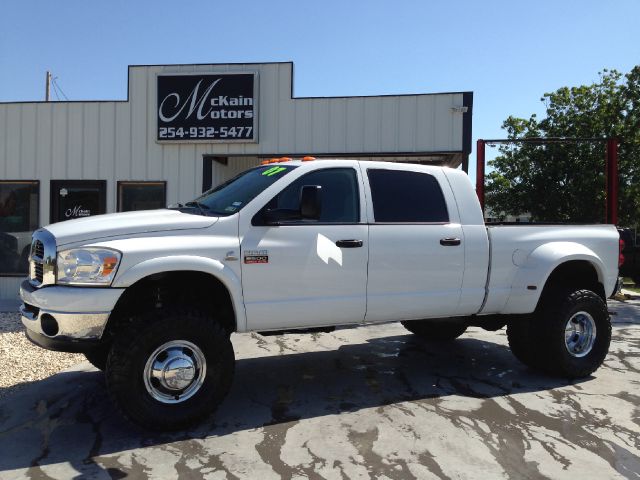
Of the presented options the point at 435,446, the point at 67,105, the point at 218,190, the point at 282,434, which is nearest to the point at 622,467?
the point at 435,446

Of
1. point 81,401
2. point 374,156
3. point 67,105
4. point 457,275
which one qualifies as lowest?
point 81,401

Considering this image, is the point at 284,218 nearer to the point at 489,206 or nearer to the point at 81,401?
the point at 81,401

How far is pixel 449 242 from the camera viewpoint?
4750mm

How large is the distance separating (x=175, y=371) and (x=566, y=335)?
3821mm

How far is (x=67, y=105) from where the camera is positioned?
10.7 m

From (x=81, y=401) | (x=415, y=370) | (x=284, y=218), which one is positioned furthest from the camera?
(x=415, y=370)

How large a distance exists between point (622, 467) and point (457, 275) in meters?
1.92

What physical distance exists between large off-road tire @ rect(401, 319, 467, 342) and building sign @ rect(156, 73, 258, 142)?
5.48m

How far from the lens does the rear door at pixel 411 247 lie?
4.49 m

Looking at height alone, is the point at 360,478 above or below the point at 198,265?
below

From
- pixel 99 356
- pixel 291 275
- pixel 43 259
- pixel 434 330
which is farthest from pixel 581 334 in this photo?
pixel 43 259

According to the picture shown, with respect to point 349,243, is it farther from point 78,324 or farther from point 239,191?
point 78,324

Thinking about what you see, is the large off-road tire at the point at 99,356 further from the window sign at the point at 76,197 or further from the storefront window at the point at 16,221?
the storefront window at the point at 16,221

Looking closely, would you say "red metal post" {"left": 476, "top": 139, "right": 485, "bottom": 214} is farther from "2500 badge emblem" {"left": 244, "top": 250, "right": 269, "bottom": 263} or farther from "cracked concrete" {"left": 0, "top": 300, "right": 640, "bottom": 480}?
"2500 badge emblem" {"left": 244, "top": 250, "right": 269, "bottom": 263}
